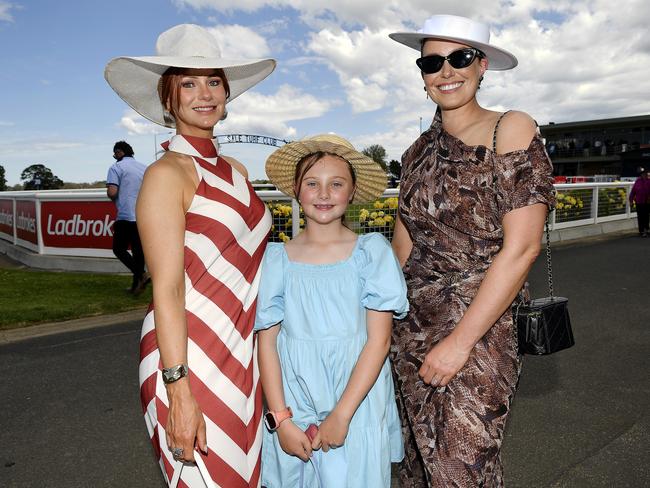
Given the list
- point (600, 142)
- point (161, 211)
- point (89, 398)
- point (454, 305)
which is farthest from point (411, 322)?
point (600, 142)

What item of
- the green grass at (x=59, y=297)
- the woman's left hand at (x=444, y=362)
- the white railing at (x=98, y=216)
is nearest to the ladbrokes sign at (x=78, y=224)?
the white railing at (x=98, y=216)

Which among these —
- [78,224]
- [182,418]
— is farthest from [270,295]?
[78,224]

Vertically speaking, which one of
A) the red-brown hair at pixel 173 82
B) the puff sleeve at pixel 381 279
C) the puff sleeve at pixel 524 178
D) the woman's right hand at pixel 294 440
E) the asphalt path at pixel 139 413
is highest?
the red-brown hair at pixel 173 82

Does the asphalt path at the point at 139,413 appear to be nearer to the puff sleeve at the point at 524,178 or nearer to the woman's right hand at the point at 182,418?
the woman's right hand at the point at 182,418

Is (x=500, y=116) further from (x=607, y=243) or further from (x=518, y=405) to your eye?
(x=607, y=243)

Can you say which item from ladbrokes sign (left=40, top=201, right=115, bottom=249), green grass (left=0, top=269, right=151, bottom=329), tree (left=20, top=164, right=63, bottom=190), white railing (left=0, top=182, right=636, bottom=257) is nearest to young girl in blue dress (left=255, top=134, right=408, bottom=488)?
white railing (left=0, top=182, right=636, bottom=257)

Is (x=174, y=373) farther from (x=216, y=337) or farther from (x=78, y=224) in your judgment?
(x=78, y=224)

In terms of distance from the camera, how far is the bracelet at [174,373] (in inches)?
67.5

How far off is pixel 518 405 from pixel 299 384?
2.71 meters

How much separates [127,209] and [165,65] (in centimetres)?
650

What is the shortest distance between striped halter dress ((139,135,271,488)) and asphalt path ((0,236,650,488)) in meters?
1.67

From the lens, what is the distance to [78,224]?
10.4 metres

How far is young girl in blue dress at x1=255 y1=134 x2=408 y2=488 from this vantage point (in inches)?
80.5

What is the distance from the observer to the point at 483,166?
6.26 feet
